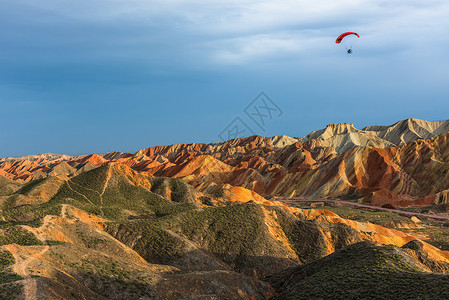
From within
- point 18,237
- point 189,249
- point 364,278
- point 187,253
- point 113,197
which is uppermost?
point 113,197

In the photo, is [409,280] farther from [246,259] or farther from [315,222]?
[315,222]

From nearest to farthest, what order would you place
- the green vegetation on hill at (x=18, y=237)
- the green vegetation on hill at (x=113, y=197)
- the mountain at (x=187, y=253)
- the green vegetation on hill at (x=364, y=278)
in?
the green vegetation on hill at (x=364, y=278) → the mountain at (x=187, y=253) → the green vegetation on hill at (x=18, y=237) → the green vegetation on hill at (x=113, y=197)

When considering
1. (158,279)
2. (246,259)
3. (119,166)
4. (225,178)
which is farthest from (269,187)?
(158,279)

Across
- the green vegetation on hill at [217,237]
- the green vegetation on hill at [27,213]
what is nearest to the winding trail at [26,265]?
the green vegetation on hill at [217,237]

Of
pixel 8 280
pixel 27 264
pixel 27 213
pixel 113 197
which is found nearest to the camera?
pixel 8 280

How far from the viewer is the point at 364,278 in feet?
111

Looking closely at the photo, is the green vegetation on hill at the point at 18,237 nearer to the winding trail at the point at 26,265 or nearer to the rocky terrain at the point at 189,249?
the rocky terrain at the point at 189,249

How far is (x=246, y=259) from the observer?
2064 inches

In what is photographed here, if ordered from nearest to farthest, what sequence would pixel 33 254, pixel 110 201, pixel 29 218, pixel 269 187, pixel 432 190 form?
1. pixel 33 254
2. pixel 29 218
3. pixel 110 201
4. pixel 432 190
5. pixel 269 187

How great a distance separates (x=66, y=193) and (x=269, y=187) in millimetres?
109505

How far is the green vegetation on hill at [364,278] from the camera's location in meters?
30.7

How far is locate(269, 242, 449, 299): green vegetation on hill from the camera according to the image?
3066 cm

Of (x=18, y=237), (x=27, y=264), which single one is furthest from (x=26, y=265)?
(x=18, y=237)

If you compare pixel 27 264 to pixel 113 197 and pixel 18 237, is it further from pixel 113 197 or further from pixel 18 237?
pixel 113 197
